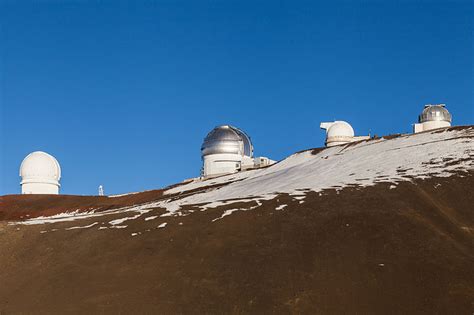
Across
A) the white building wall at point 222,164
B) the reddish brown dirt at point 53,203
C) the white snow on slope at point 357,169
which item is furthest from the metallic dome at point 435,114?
the reddish brown dirt at point 53,203

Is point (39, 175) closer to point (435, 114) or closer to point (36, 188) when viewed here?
point (36, 188)

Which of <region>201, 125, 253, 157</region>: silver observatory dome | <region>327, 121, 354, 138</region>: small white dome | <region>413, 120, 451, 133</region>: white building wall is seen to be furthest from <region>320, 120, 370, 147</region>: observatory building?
<region>201, 125, 253, 157</region>: silver observatory dome

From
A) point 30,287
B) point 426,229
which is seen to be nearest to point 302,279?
point 426,229

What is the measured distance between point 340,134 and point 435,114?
1072cm

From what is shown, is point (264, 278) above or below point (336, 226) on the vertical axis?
below

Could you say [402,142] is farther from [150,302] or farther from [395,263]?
[150,302]

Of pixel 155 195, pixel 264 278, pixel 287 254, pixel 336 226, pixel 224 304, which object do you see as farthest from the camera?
pixel 155 195

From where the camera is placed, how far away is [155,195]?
5616 centimetres

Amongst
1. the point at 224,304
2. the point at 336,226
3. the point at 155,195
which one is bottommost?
the point at 224,304

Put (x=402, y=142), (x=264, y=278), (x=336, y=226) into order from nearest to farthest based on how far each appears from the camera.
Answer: (x=264, y=278), (x=336, y=226), (x=402, y=142)

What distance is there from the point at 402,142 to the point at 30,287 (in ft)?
99.4

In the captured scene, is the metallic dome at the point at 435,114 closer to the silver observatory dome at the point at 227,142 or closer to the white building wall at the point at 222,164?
the silver observatory dome at the point at 227,142

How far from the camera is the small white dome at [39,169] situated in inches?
A: 2884

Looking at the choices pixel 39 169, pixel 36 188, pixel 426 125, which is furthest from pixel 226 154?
pixel 36 188
